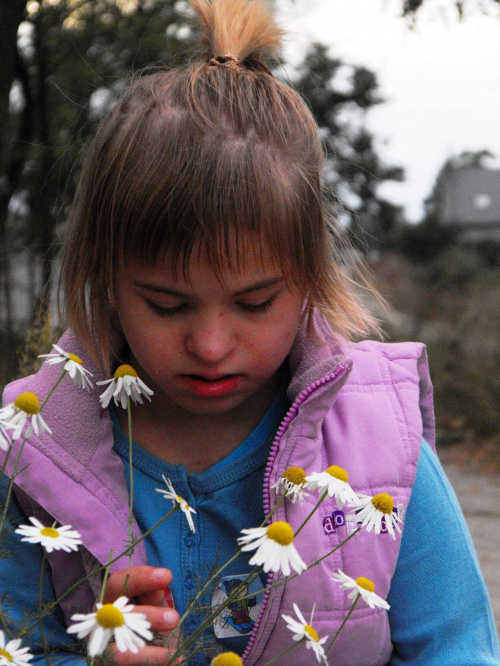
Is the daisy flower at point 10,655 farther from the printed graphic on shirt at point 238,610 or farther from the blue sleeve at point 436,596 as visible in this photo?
the blue sleeve at point 436,596

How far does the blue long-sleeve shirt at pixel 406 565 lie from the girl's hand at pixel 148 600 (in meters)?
0.32

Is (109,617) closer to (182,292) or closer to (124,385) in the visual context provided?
(124,385)

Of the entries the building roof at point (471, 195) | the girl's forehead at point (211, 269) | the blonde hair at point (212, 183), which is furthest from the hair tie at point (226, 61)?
the building roof at point (471, 195)

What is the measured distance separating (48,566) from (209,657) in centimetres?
39

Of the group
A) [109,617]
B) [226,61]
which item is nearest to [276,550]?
[109,617]

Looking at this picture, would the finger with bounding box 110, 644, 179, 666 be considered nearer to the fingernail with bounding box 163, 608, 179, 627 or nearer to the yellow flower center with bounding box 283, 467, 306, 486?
the fingernail with bounding box 163, 608, 179, 627

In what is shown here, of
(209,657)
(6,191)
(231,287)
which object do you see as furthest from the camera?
(6,191)

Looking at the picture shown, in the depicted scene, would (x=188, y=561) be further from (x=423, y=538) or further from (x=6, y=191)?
(x=6, y=191)

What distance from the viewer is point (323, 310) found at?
166cm

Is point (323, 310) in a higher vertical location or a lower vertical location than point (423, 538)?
higher

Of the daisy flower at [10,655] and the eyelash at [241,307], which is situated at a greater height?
the eyelash at [241,307]

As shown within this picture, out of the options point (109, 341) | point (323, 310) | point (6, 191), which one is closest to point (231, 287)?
point (323, 310)

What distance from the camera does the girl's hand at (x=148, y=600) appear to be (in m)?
1.12

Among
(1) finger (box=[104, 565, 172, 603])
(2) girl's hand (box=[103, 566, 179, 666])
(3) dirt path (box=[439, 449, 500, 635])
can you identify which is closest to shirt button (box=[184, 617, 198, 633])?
(2) girl's hand (box=[103, 566, 179, 666])
